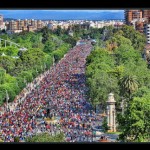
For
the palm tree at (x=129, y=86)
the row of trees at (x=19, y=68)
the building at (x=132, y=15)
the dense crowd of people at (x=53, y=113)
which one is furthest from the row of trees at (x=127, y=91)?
the building at (x=132, y=15)

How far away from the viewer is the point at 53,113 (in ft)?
92.0

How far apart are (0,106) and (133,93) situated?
9.27m

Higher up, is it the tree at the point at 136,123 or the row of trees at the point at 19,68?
the row of trees at the point at 19,68

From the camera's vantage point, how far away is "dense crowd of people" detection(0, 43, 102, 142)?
23016 millimetres

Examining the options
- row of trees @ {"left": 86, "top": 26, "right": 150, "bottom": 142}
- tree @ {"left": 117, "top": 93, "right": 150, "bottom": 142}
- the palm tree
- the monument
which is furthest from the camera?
the palm tree

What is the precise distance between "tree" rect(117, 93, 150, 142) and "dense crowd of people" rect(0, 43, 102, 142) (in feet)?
9.08

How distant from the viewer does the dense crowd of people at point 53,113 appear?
2302 centimetres

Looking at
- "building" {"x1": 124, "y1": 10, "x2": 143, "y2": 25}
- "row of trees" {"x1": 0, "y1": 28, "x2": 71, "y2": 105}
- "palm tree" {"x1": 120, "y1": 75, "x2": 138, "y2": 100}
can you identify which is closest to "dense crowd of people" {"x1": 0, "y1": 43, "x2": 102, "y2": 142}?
"row of trees" {"x1": 0, "y1": 28, "x2": 71, "y2": 105}

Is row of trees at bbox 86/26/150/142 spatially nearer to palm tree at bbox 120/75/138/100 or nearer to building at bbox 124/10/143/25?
palm tree at bbox 120/75/138/100

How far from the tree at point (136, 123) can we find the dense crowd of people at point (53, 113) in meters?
2.77

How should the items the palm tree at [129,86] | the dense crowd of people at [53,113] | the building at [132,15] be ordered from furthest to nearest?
1. the building at [132,15]
2. the palm tree at [129,86]
3. the dense crowd of people at [53,113]

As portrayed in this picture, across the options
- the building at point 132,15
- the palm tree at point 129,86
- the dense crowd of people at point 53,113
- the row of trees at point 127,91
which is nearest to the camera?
the row of trees at point 127,91

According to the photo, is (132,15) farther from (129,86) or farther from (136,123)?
(136,123)

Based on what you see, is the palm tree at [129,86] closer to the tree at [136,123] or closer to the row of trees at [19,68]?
the tree at [136,123]
